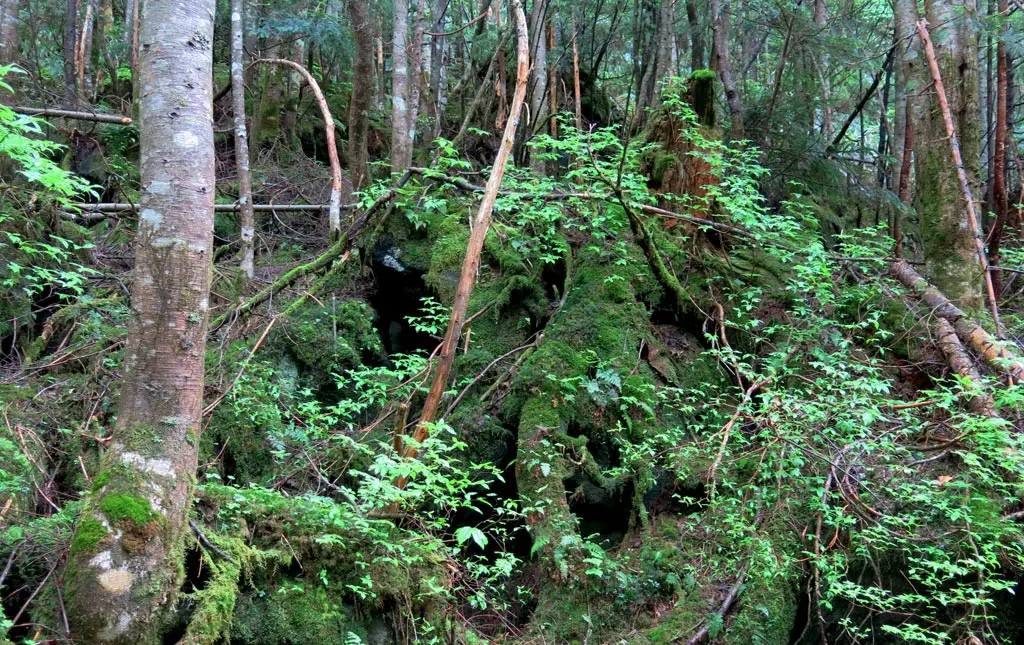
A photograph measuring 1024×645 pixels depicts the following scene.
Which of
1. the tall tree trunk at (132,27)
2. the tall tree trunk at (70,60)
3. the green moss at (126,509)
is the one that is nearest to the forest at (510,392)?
the green moss at (126,509)

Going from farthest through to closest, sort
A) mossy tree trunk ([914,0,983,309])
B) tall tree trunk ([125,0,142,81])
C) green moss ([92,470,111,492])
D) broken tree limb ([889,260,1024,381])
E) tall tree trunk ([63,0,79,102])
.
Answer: tall tree trunk ([125,0,142,81]) → tall tree trunk ([63,0,79,102]) → mossy tree trunk ([914,0,983,309]) → broken tree limb ([889,260,1024,381]) → green moss ([92,470,111,492])

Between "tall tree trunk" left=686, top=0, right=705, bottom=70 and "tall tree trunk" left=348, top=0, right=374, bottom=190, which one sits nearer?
"tall tree trunk" left=348, top=0, right=374, bottom=190

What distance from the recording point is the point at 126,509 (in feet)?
9.56

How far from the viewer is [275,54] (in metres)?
14.9

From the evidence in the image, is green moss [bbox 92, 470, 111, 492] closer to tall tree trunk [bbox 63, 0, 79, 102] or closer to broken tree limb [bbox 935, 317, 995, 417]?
broken tree limb [bbox 935, 317, 995, 417]

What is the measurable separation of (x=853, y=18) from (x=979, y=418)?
11.4 m

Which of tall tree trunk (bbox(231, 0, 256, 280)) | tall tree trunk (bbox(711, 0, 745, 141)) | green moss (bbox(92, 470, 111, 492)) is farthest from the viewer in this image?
tall tree trunk (bbox(711, 0, 745, 141))

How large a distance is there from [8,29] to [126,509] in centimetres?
861

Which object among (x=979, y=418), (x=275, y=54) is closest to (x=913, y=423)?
(x=979, y=418)

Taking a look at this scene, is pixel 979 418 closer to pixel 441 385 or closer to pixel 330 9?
pixel 441 385

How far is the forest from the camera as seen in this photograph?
319cm

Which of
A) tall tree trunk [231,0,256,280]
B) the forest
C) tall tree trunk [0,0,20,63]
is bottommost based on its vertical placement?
the forest

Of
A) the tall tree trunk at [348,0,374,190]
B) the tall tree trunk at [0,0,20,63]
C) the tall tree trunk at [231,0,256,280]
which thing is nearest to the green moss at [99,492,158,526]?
the tall tree trunk at [231,0,256,280]

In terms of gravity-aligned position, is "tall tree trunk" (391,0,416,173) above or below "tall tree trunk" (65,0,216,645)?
above
